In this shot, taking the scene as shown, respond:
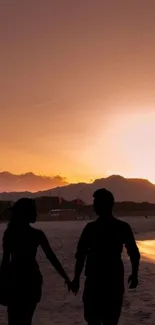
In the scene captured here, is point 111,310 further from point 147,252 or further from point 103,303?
point 147,252

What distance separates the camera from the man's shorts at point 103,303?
17.5ft

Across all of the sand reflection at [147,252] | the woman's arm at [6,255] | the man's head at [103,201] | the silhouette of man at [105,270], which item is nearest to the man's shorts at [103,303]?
the silhouette of man at [105,270]

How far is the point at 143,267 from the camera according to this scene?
60.2 ft

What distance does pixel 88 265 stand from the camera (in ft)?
17.8

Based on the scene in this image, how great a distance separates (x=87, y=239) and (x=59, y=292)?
738 cm

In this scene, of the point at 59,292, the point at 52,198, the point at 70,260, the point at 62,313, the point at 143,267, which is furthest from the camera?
the point at 52,198

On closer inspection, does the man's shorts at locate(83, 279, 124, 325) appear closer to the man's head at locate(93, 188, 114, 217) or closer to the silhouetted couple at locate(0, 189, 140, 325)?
the silhouetted couple at locate(0, 189, 140, 325)

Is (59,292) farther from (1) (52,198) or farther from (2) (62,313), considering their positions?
(1) (52,198)

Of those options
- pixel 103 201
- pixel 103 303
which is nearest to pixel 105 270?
pixel 103 303

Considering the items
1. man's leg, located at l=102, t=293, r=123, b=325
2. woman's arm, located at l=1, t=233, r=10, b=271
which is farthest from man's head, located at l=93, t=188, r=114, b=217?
woman's arm, located at l=1, t=233, r=10, b=271

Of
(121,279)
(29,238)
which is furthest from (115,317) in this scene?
(29,238)

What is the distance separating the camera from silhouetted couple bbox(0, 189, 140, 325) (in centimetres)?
526

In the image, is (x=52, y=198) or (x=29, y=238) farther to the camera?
(x=52, y=198)

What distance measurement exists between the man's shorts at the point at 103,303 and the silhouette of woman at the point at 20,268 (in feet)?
1.78
